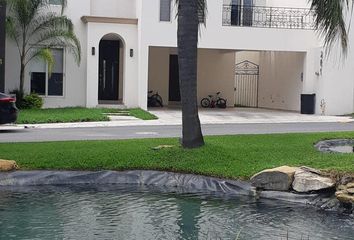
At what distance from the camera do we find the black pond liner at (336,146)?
1453cm

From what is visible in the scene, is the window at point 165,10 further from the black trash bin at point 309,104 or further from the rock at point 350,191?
the rock at point 350,191

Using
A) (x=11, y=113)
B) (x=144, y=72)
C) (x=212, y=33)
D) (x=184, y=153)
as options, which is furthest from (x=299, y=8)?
(x=184, y=153)

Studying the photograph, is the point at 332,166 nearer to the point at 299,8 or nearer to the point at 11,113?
the point at 11,113

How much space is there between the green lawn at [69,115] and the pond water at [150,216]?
413 inches

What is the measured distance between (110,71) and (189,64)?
672 inches

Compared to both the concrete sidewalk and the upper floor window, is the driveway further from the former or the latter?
the upper floor window

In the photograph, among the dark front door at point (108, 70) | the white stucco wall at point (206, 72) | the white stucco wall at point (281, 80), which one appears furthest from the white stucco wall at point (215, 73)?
the dark front door at point (108, 70)

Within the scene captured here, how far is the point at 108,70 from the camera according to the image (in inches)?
1184

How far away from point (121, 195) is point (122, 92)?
18.4 meters

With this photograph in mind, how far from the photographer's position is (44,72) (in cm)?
2684

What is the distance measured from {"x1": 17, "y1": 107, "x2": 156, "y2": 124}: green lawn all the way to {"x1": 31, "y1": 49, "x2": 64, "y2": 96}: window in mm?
1757

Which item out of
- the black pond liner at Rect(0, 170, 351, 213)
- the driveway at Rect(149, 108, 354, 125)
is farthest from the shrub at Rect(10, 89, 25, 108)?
the black pond liner at Rect(0, 170, 351, 213)

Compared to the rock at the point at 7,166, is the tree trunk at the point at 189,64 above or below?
above

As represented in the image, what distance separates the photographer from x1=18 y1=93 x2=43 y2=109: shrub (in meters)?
25.6
